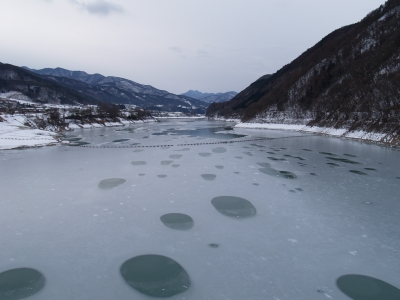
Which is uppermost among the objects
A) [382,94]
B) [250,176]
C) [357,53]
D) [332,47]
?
[332,47]

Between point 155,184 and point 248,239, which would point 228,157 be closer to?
point 155,184

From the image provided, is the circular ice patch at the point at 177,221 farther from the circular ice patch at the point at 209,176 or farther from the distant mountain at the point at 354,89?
the distant mountain at the point at 354,89

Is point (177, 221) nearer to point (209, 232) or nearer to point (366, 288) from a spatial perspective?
point (209, 232)

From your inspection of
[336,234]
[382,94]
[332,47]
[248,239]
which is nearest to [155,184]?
[248,239]

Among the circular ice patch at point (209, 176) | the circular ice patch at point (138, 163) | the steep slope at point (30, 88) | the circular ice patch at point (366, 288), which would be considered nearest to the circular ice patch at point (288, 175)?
the circular ice patch at point (209, 176)

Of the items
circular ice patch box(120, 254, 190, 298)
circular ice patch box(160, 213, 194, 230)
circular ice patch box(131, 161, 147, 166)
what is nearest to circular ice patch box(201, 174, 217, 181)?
circular ice patch box(160, 213, 194, 230)

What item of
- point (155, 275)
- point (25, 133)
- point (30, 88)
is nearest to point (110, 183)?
point (155, 275)
